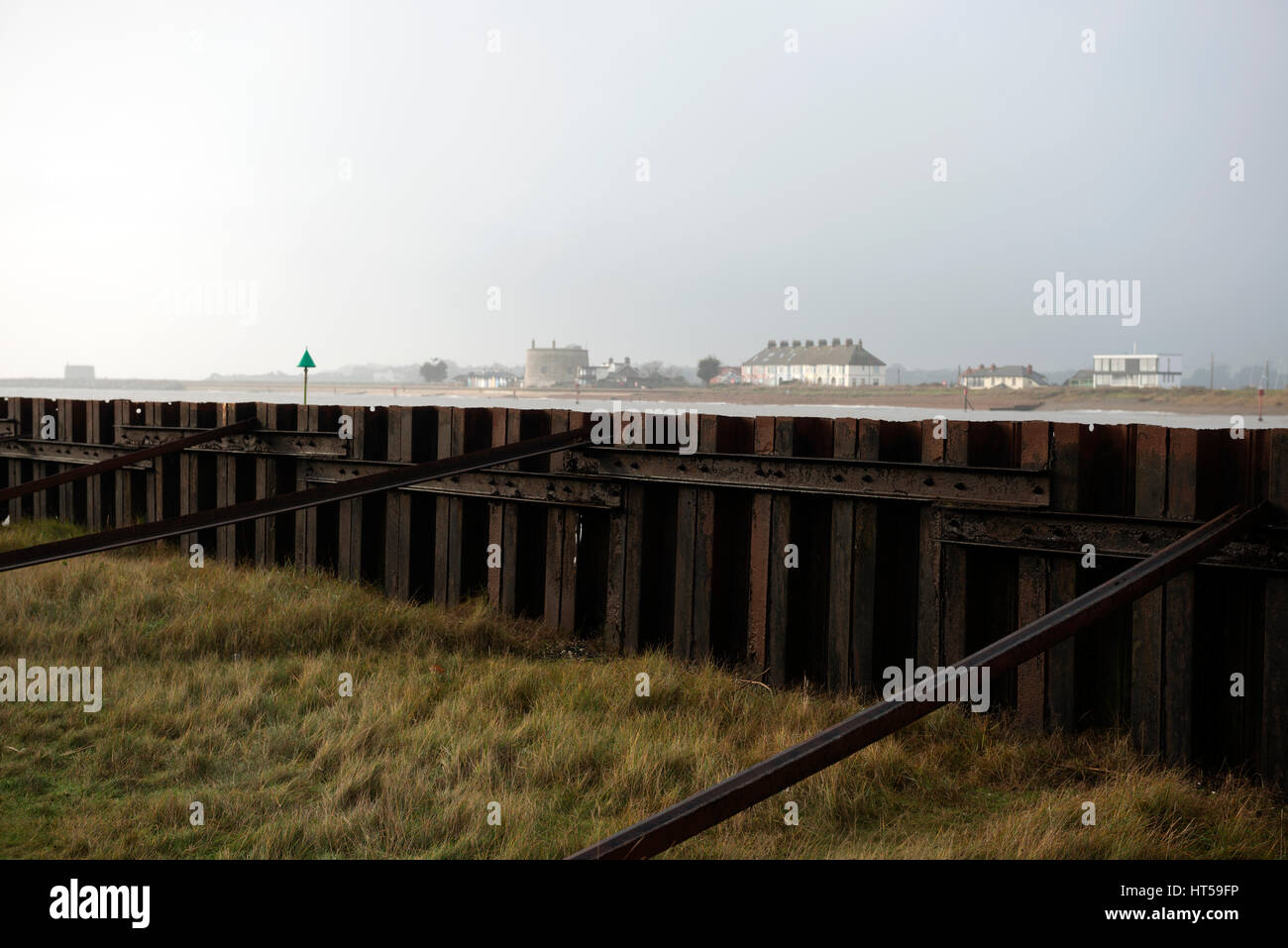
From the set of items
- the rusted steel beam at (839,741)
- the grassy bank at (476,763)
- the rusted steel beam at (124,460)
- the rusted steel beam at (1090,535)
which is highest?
the rusted steel beam at (124,460)

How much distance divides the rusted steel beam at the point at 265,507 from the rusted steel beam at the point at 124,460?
1796 millimetres

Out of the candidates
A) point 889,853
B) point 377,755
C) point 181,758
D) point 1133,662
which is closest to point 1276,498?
point 1133,662

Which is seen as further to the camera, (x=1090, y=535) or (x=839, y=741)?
(x=1090, y=535)

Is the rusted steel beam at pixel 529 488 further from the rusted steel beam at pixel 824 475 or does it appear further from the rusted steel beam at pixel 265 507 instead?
the rusted steel beam at pixel 265 507

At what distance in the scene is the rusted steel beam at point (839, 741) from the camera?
280 centimetres

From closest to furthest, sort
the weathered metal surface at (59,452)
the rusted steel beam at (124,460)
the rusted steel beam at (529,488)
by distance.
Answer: the rusted steel beam at (124,460), the rusted steel beam at (529,488), the weathered metal surface at (59,452)

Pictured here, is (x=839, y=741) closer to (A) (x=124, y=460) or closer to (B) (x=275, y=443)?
(A) (x=124, y=460)

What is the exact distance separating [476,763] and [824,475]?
2.81 metres

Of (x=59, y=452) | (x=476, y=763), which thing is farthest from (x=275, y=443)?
(x=476, y=763)

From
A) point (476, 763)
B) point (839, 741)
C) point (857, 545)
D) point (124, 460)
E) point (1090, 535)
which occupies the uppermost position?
point (124, 460)

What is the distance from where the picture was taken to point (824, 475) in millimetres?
6449

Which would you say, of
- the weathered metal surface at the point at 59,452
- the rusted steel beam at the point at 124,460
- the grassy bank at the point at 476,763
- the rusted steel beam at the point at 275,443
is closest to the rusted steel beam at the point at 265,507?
the grassy bank at the point at 476,763

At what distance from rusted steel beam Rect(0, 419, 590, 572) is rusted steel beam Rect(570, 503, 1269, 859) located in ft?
11.1

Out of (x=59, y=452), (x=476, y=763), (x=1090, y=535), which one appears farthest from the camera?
(x=59, y=452)
